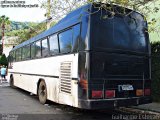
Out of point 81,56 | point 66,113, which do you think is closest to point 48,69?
point 66,113

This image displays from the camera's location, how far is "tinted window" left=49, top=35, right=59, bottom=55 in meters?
10.9

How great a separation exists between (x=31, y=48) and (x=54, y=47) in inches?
162

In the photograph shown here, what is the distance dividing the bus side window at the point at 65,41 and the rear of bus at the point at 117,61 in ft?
3.68

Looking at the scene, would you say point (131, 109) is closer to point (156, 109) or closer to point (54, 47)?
point (156, 109)

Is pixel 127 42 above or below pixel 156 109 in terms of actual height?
above

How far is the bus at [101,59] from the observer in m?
8.62

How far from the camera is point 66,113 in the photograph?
35.0 feet

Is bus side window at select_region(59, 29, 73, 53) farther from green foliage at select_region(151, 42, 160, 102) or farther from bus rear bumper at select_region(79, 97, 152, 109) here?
green foliage at select_region(151, 42, 160, 102)

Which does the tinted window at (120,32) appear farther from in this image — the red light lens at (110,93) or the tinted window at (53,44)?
the tinted window at (53,44)

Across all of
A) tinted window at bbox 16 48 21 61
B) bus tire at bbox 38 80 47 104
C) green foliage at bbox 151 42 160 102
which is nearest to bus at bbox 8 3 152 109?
bus tire at bbox 38 80 47 104

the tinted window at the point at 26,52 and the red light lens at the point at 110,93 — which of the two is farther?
the tinted window at the point at 26,52

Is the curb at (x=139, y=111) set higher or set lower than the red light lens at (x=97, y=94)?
lower

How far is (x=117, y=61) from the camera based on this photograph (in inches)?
360

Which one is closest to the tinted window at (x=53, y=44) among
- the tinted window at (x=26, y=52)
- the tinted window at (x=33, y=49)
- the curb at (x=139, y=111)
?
the tinted window at (x=33, y=49)
